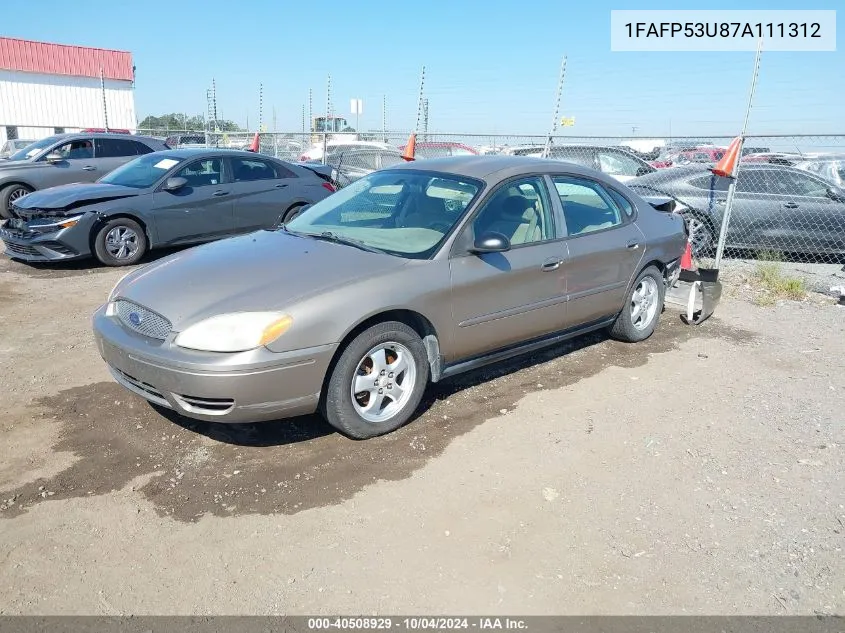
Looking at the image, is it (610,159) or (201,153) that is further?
(610,159)

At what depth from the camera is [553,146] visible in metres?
11.3

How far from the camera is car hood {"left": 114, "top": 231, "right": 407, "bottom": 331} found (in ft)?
11.8

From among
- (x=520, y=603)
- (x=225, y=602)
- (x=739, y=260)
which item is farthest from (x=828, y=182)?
(x=225, y=602)

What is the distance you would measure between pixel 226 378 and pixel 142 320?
2.43ft

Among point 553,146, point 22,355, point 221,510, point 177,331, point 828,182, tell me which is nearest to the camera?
point 221,510

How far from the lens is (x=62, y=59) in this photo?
1567 inches

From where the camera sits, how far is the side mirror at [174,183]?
340 inches

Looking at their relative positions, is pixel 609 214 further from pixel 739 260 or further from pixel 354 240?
pixel 739 260

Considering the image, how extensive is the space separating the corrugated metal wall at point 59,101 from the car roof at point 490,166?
37483 millimetres

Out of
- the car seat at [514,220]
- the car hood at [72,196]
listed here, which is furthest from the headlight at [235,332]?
the car hood at [72,196]

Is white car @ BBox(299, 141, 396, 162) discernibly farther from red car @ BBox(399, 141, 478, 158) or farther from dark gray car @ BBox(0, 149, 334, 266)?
dark gray car @ BBox(0, 149, 334, 266)

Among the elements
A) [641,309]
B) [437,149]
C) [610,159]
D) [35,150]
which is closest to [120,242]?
[35,150]

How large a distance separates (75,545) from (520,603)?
1928 millimetres

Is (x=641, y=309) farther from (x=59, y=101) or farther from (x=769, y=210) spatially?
(x=59, y=101)
